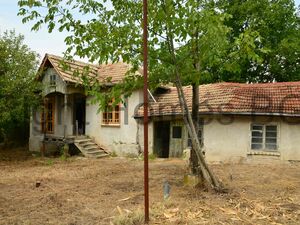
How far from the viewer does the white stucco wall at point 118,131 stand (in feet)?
60.7

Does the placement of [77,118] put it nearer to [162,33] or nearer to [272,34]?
[162,33]

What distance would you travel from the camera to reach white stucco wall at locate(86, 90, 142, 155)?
18.5 meters

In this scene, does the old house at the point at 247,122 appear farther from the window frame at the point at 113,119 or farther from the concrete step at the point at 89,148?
the concrete step at the point at 89,148

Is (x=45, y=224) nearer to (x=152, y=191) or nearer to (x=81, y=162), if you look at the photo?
(x=152, y=191)

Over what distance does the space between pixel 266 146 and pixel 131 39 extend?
9771 mm

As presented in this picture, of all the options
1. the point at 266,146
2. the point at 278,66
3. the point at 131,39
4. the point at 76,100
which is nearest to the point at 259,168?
the point at 266,146

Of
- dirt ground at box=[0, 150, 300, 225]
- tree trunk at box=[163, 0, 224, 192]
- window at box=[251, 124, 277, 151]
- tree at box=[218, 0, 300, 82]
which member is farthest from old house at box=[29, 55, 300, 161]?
tree at box=[218, 0, 300, 82]

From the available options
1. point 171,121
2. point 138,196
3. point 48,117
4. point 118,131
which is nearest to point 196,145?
point 138,196

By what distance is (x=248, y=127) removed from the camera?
51.6ft

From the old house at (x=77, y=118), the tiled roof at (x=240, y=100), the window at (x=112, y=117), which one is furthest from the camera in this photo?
the window at (x=112, y=117)

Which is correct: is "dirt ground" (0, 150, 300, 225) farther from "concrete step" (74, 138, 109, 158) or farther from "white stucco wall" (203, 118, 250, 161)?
"concrete step" (74, 138, 109, 158)

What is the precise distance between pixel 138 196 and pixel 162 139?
395 inches

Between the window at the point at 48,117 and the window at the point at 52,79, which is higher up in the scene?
the window at the point at 52,79

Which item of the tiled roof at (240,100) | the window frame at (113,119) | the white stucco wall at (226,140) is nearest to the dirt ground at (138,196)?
the white stucco wall at (226,140)
